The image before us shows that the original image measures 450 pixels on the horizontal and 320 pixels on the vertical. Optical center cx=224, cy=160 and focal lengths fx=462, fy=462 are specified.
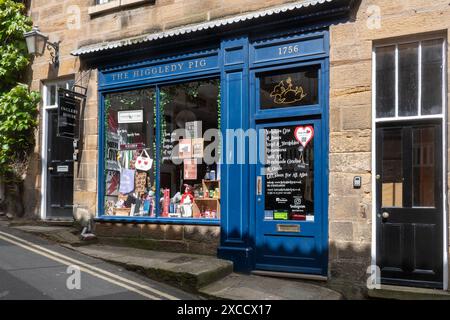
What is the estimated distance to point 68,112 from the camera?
8750mm

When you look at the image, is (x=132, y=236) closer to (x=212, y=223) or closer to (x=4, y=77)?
(x=212, y=223)

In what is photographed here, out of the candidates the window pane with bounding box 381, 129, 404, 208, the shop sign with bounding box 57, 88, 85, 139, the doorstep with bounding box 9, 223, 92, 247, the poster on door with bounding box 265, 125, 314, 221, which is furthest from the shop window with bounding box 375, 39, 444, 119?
the shop sign with bounding box 57, 88, 85, 139

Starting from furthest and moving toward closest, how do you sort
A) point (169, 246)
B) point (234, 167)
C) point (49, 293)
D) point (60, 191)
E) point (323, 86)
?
point (60, 191), point (169, 246), point (234, 167), point (323, 86), point (49, 293)

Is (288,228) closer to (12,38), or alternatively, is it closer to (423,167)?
(423,167)

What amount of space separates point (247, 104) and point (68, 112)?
3.64m

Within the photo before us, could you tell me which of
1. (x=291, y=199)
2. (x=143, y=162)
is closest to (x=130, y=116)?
(x=143, y=162)

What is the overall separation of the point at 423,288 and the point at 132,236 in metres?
4.83

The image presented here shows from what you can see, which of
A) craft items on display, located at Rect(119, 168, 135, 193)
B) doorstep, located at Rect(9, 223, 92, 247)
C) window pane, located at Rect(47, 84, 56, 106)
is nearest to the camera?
doorstep, located at Rect(9, 223, 92, 247)

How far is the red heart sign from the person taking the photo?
6836mm

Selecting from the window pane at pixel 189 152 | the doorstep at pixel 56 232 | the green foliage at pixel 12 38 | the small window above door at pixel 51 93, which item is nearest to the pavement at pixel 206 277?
the doorstep at pixel 56 232

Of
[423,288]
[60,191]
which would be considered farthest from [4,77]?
[423,288]

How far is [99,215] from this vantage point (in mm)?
8734

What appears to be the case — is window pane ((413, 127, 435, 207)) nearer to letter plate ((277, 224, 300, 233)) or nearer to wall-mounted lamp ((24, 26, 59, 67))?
letter plate ((277, 224, 300, 233))

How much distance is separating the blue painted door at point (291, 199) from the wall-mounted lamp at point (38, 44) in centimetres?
486
